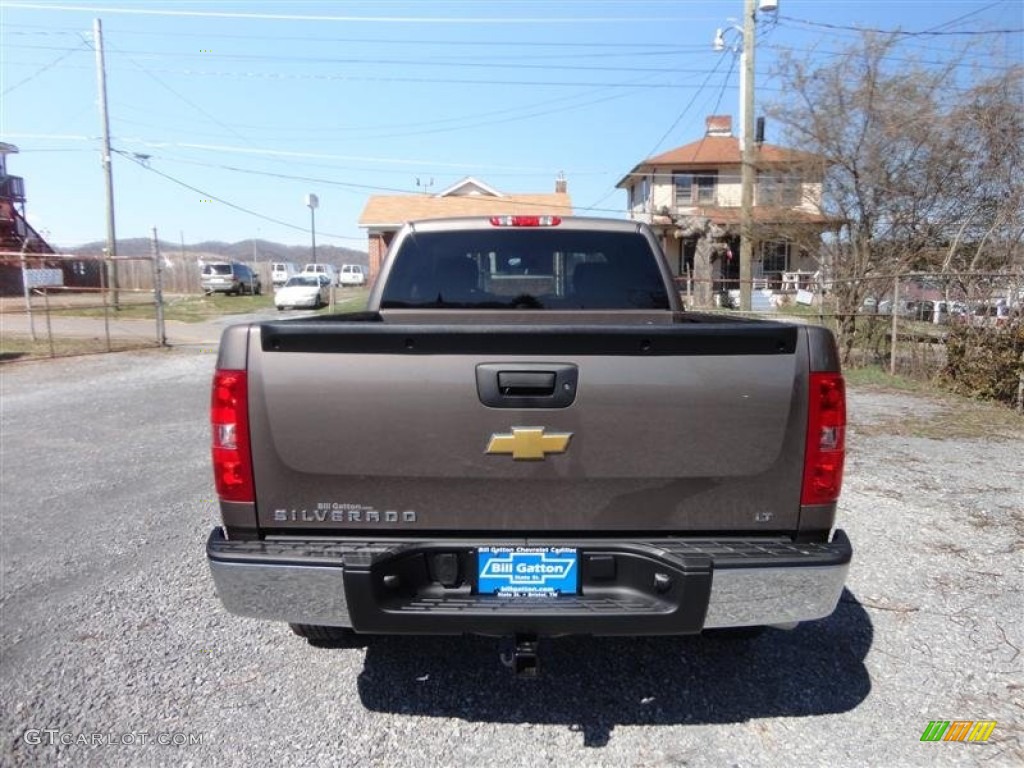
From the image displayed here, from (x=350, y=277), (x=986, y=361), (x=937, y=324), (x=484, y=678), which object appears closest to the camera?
(x=484, y=678)

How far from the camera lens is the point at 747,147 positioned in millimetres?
16422

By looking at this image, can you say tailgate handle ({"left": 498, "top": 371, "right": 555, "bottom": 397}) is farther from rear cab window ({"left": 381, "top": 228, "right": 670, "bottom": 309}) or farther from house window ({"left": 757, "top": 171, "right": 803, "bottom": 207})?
house window ({"left": 757, "top": 171, "right": 803, "bottom": 207})

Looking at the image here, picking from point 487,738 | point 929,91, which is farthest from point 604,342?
point 929,91

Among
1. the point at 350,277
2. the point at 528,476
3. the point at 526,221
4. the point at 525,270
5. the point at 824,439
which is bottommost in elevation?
the point at 528,476

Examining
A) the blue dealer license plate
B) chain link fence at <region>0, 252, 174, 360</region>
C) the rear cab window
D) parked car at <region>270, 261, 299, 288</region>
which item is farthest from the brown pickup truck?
parked car at <region>270, 261, 299, 288</region>

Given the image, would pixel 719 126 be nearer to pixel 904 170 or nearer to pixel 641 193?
pixel 641 193

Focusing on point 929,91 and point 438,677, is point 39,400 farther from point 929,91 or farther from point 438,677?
point 929,91

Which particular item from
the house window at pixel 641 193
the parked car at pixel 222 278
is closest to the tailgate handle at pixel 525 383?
the house window at pixel 641 193

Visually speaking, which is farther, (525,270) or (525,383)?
(525,270)

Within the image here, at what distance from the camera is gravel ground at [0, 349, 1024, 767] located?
2.70 m

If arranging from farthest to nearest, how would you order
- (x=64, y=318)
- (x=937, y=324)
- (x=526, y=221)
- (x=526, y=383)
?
(x=64, y=318) < (x=937, y=324) < (x=526, y=221) < (x=526, y=383)

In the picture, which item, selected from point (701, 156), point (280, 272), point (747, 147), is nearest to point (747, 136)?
point (747, 147)

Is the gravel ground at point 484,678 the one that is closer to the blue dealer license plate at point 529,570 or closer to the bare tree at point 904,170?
the blue dealer license plate at point 529,570

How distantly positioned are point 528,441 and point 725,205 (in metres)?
34.0
